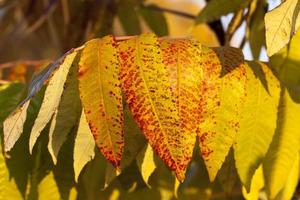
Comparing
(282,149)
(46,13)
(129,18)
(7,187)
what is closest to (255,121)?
(282,149)

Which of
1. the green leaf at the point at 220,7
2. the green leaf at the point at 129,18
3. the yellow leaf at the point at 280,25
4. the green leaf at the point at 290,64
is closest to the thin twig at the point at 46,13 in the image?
the green leaf at the point at 129,18

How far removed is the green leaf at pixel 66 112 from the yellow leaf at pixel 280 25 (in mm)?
199

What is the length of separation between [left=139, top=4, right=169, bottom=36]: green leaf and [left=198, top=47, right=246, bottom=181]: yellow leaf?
0.65m

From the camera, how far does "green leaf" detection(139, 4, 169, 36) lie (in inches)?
53.4

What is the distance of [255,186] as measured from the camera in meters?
0.75

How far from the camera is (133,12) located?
4.47 feet

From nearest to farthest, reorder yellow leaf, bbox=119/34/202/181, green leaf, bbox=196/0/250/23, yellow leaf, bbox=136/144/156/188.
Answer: yellow leaf, bbox=119/34/202/181 < yellow leaf, bbox=136/144/156/188 < green leaf, bbox=196/0/250/23

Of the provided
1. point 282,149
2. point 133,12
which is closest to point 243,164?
point 282,149

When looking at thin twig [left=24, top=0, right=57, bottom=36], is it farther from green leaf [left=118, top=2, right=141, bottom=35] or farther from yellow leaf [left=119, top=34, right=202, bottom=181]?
yellow leaf [left=119, top=34, right=202, bottom=181]

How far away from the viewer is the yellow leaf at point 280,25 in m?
0.62

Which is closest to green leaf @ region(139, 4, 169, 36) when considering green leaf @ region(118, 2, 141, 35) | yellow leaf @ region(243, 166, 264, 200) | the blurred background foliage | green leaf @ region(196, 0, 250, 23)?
green leaf @ region(118, 2, 141, 35)

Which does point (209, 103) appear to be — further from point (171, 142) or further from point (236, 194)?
point (236, 194)

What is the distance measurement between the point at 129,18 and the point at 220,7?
0.47 metres

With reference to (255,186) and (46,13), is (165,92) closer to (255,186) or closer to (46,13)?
(255,186)
